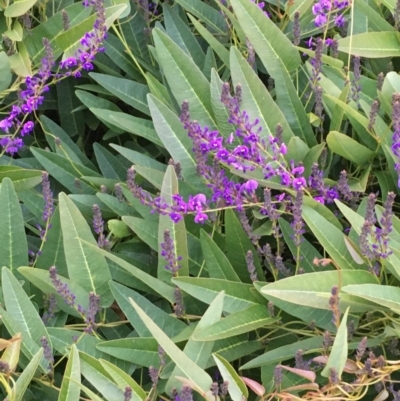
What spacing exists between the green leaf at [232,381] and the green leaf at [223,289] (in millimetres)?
99

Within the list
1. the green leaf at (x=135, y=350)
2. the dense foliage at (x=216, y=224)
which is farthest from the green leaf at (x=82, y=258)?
the green leaf at (x=135, y=350)

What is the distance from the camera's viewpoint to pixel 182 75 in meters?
1.09

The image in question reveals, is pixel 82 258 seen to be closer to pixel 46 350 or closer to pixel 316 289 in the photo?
pixel 46 350

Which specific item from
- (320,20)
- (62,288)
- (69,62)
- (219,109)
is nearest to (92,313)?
(62,288)

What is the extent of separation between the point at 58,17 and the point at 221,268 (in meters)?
0.62

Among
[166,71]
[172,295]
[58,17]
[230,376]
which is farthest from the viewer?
[58,17]

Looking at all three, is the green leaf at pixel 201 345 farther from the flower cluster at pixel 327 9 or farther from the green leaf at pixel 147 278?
the flower cluster at pixel 327 9

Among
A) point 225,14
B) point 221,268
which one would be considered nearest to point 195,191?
point 221,268

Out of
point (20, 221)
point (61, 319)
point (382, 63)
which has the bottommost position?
point (61, 319)

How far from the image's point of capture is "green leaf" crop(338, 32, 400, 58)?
1.08 m

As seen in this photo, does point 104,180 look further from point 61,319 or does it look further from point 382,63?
point 382,63

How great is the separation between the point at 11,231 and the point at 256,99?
44 centimetres

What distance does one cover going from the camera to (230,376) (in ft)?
2.63

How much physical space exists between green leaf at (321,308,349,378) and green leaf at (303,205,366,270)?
5.8 inches
